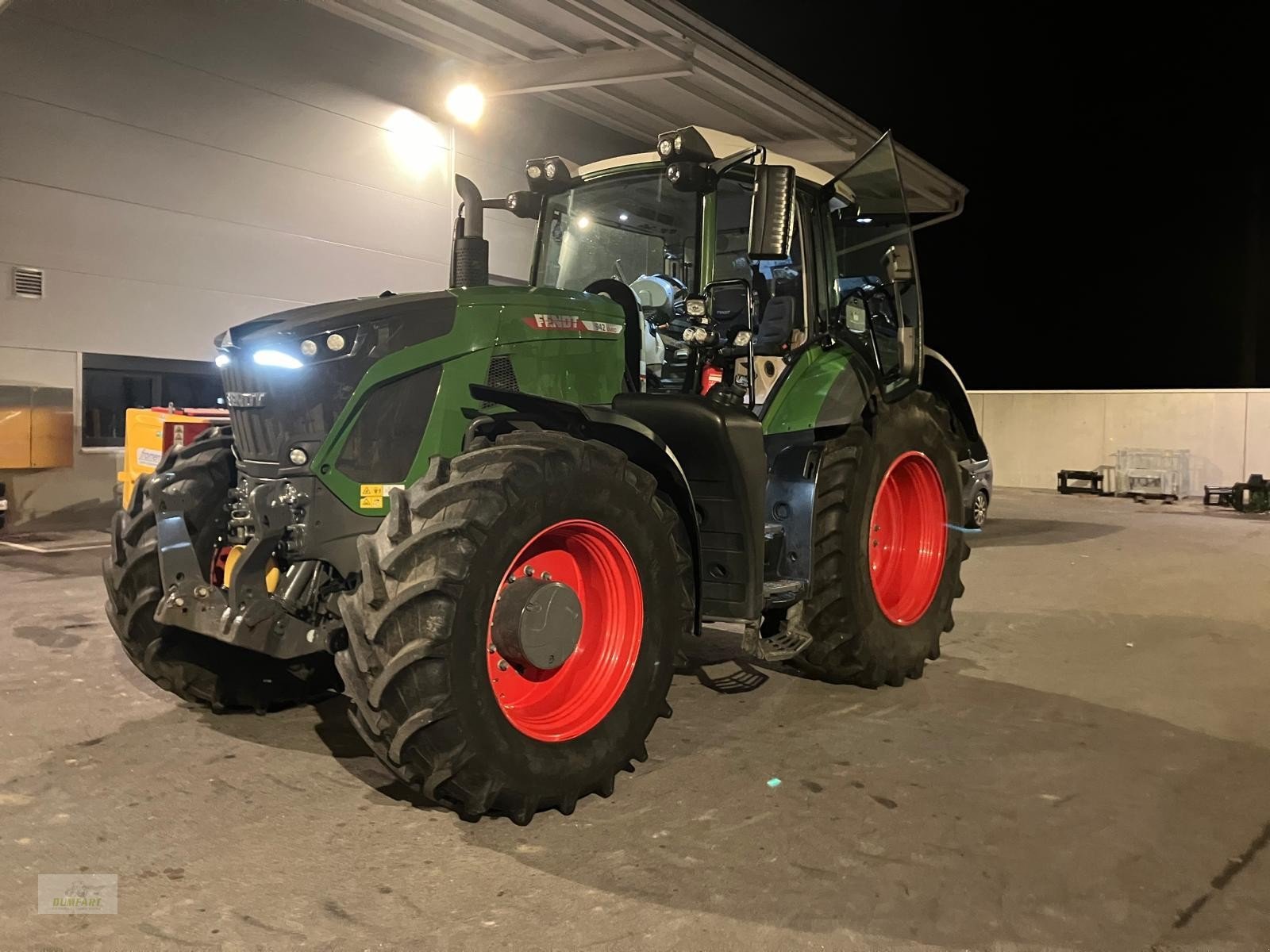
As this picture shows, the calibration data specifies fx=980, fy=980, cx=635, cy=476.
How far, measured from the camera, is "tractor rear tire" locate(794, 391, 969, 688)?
451cm

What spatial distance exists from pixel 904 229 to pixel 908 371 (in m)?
0.79

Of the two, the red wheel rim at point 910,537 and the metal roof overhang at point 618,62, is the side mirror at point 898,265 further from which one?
the metal roof overhang at point 618,62

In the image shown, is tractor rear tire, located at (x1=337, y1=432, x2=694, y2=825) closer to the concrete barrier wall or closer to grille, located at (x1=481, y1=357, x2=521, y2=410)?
grille, located at (x1=481, y1=357, x2=521, y2=410)

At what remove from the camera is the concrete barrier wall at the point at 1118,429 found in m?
16.0

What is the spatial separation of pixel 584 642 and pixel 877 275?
2796 millimetres

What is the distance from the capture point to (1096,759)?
392cm

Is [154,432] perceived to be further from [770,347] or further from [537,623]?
[537,623]

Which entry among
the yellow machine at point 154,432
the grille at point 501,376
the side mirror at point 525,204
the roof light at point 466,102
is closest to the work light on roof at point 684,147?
the side mirror at point 525,204

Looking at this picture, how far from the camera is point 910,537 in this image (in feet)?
17.7

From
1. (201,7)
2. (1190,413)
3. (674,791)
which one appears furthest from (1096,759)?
(1190,413)

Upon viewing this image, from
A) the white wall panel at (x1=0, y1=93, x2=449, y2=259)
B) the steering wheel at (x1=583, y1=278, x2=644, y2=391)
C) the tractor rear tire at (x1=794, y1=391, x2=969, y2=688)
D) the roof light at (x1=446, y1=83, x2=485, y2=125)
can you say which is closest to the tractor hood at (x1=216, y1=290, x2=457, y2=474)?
the steering wheel at (x1=583, y1=278, x2=644, y2=391)

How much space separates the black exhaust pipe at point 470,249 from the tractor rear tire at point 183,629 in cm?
125

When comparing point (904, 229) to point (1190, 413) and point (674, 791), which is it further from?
point (1190, 413)

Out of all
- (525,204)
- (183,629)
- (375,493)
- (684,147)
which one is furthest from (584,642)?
(525,204)
